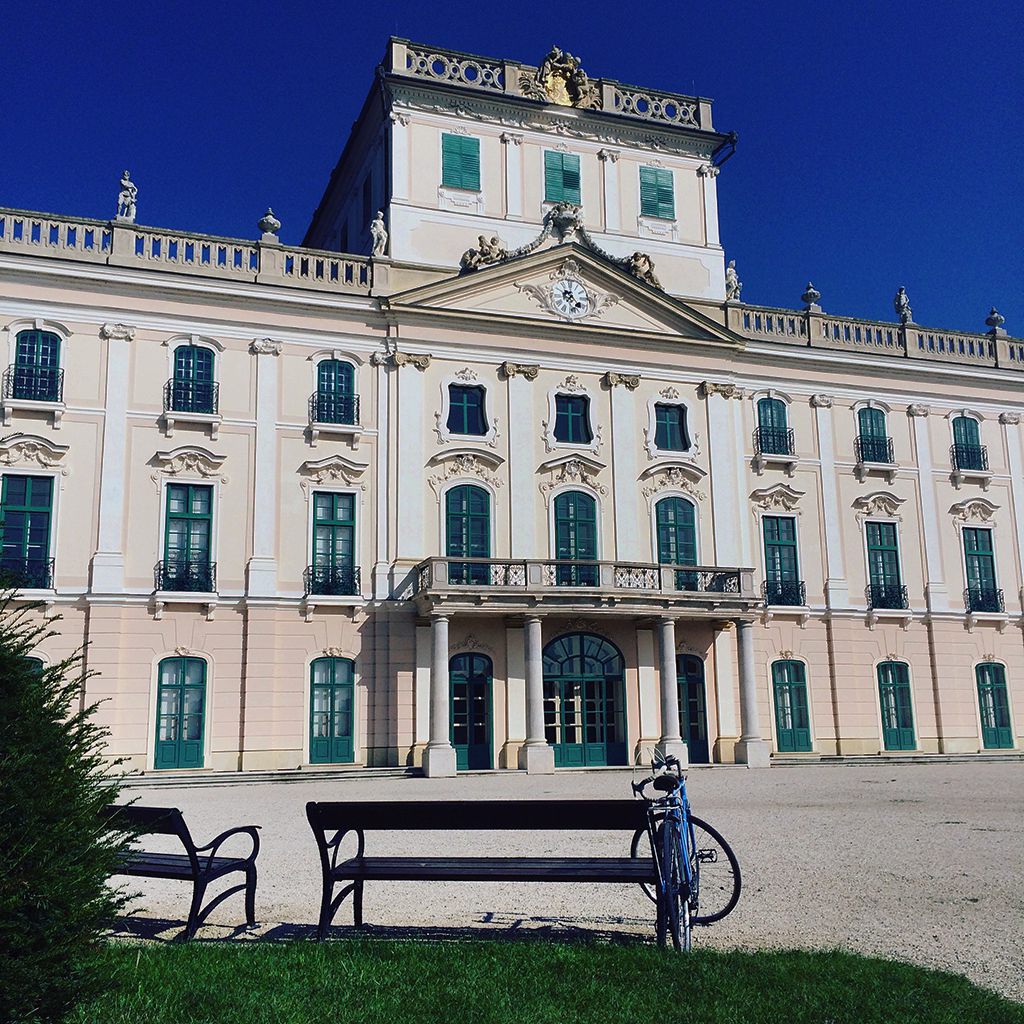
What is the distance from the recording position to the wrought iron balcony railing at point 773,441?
30172 millimetres

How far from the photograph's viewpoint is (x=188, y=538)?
24.7 metres

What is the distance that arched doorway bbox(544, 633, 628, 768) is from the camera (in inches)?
1044

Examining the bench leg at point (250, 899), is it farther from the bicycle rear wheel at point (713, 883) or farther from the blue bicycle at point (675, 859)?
the bicycle rear wheel at point (713, 883)

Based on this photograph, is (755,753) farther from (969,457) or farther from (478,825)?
(478,825)

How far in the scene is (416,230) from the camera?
28297mm

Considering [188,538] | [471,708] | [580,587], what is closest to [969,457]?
[580,587]

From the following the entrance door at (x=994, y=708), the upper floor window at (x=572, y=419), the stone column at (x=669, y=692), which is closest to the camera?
the stone column at (x=669, y=692)

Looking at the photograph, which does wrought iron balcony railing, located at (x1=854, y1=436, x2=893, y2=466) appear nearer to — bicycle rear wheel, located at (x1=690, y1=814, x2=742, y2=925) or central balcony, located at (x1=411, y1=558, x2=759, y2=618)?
central balcony, located at (x1=411, y1=558, x2=759, y2=618)

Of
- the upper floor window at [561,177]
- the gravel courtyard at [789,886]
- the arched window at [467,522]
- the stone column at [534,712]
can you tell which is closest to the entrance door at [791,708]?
the stone column at [534,712]

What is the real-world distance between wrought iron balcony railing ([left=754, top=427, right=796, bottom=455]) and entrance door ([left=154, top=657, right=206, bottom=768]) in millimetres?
16238

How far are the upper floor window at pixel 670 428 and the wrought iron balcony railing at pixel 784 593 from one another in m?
4.49

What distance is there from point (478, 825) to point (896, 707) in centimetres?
2547

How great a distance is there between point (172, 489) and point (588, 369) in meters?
11.3

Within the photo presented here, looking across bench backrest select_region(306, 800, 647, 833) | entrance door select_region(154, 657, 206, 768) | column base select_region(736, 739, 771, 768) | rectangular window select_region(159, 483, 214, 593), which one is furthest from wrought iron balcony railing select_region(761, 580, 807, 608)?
bench backrest select_region(306, 800, 647, 833)
